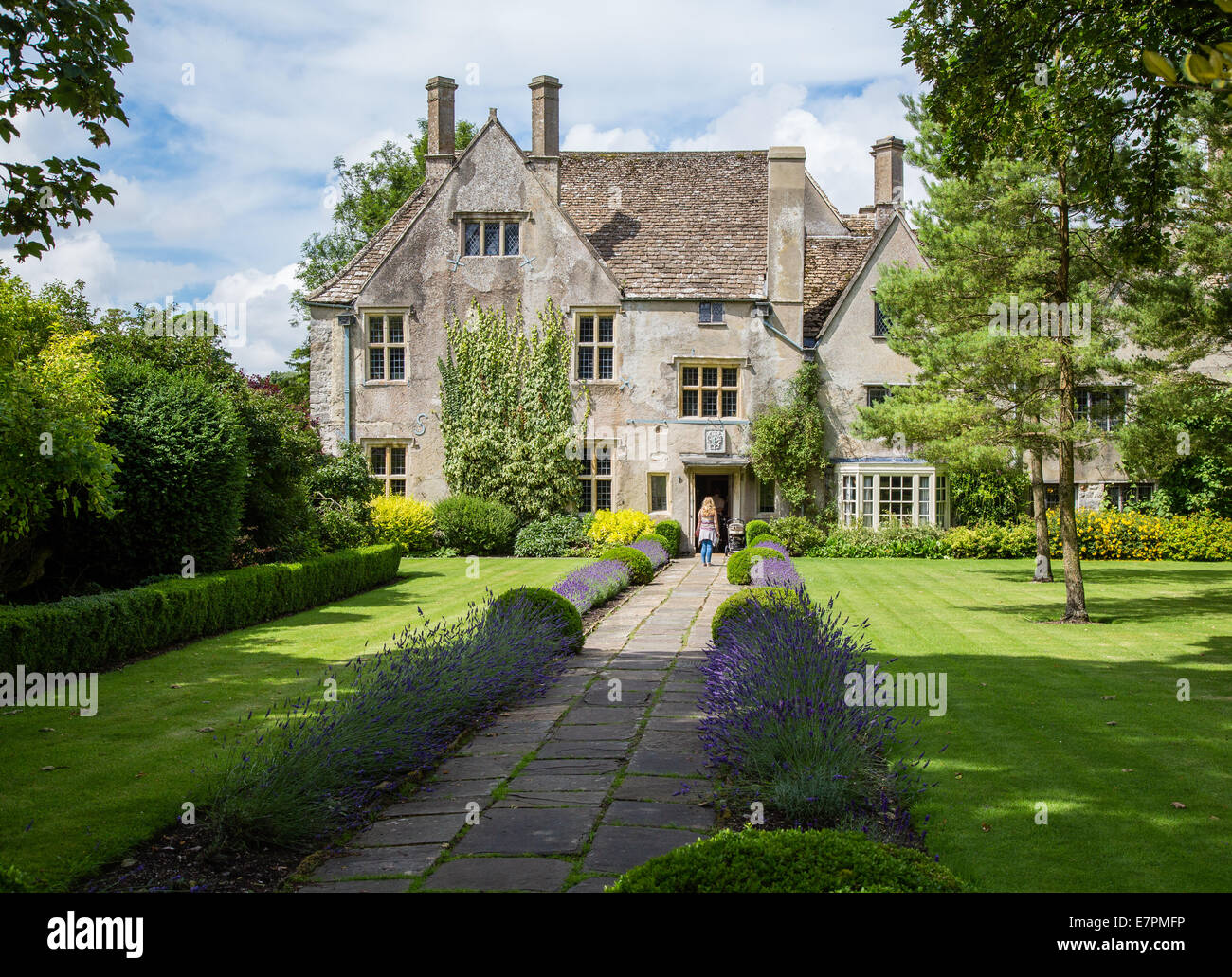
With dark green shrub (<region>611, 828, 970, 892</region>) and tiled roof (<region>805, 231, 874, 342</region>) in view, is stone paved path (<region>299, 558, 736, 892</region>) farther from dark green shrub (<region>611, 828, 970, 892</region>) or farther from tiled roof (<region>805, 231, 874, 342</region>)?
tiled roof (<region>805, 231, 874, 342</region>)

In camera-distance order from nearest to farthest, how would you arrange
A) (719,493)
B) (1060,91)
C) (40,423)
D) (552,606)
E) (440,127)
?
(40,423) → (1060,91) → (552,606) → (719,493) → (440,127)

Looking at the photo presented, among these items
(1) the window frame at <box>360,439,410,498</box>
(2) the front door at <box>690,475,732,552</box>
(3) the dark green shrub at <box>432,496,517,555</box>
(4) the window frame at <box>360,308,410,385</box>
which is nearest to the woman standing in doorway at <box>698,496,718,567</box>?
(2) the front door at <box>690,475,732,552</box>

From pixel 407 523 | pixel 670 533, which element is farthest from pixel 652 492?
pixel 407 523

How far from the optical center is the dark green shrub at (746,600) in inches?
416

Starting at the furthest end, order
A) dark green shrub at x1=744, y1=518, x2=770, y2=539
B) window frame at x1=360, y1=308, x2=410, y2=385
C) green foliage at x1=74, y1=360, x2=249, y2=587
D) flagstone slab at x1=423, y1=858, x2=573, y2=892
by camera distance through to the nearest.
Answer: window frame at x1=360, y1=308, x2=410, y2=385 → dark green shrub at x1=744, y1=518, x2=770, y2=539 → green foliage at x1=74, y1=360, x2=249, y2=587 → flagstone slab at x1=423, y1=858, x2=573, y2=892

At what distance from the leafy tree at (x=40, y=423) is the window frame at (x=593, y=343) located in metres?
17.0

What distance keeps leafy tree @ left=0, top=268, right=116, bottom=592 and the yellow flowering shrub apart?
14.7m

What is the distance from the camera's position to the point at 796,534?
89.1ft

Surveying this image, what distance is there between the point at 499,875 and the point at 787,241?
26.2m

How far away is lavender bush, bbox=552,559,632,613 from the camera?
47.1 feet

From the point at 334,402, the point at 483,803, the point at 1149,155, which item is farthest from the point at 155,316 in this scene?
the point at 1149,155

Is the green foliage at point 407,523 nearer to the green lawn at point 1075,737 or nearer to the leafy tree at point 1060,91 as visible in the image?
the green lawn at point 1075,737

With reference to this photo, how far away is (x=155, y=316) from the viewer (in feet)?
60.8

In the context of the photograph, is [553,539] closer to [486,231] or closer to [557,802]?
[486,231]
